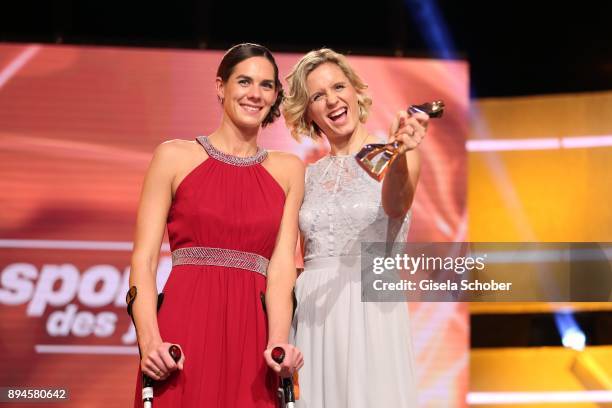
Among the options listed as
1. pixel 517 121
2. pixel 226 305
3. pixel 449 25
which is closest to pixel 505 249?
pixel 517 121

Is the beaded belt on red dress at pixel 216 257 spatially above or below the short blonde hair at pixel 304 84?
below

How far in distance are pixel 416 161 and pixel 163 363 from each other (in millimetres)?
989

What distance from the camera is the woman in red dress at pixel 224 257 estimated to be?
218 centimetres

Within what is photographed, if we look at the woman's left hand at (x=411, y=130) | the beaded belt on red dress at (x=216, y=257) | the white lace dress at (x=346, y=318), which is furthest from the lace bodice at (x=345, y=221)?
the woman's left hand at (x=411, y=130)

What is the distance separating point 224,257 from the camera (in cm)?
229

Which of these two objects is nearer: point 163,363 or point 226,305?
point 163,363

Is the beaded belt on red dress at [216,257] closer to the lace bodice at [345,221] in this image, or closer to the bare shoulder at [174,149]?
the bare shoulder at [174,149]

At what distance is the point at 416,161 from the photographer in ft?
8.48

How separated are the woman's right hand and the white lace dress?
2.04 ft

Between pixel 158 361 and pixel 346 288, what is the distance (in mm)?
752

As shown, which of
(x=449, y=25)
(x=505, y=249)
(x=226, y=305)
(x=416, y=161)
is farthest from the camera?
(x=449, y=25)

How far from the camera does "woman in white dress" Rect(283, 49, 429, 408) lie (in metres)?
2.59

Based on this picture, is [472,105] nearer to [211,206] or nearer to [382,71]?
[382,71]

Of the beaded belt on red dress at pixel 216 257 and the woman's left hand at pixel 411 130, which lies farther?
the beaded belt on red dress at pixel 216 257
